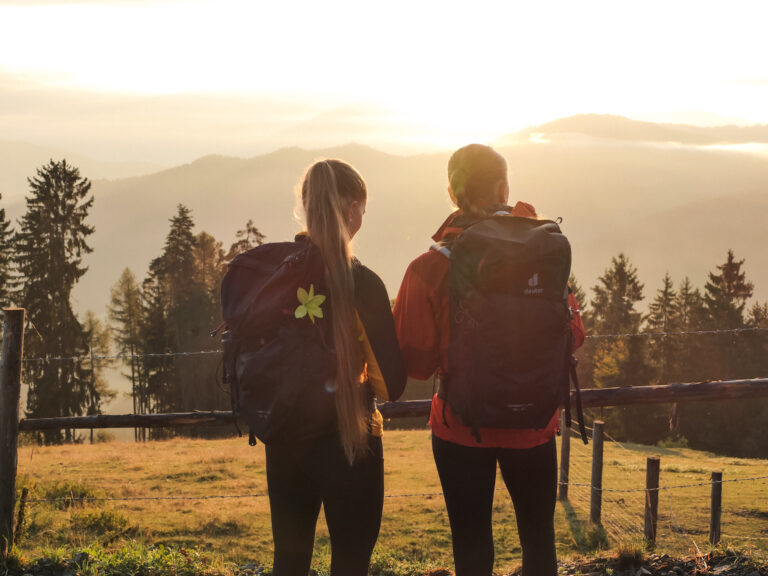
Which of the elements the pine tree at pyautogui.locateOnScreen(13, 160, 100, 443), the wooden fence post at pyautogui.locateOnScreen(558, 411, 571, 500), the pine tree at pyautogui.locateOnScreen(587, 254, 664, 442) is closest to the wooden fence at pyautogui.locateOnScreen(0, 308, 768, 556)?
the wooden fence post at pyautogui.locateOnScreen(558, 411, 571, 500)

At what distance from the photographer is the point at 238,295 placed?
302 cm

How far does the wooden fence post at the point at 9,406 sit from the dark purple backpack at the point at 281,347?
3174 mm

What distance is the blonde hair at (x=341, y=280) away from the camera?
9.54ft

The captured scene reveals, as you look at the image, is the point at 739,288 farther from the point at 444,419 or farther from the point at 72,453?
the point at 444,419

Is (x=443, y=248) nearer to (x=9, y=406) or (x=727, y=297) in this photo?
(x=9, y=406)

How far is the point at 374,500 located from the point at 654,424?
50.8 metres

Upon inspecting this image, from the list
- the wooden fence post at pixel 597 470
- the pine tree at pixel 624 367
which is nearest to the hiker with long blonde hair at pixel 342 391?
the wooden fence post at pixel 597 470

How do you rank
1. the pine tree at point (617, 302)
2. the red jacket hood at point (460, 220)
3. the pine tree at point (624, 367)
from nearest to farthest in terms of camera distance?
1. the red jacket hood at point (460, 220)
2. the pine tree at point (624, 367)
3. the pine tree at point (617, 302)

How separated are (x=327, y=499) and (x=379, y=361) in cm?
61

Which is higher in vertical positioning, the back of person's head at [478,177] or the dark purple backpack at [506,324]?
the back of person's head at [478,177]

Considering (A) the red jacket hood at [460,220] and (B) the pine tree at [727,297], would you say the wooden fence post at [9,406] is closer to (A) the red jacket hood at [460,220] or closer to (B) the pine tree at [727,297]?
(A) the red jacket hood at [460,220]

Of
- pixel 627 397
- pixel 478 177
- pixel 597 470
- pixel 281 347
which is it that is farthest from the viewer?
pixel 597 470

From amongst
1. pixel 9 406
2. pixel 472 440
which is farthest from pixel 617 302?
pixel 472 440

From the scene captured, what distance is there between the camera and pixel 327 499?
2.97m
